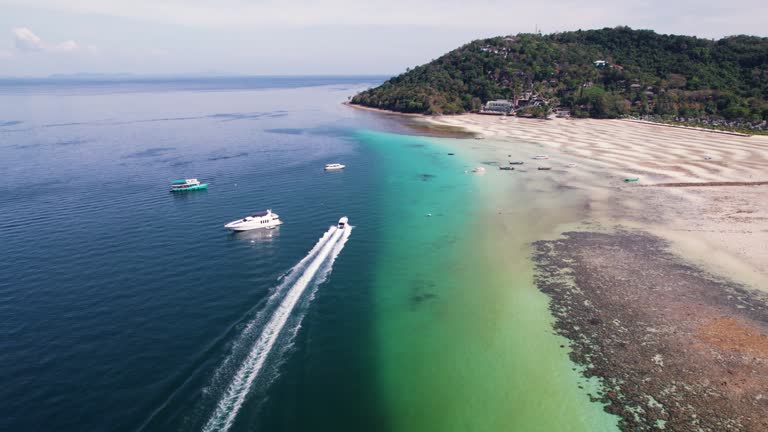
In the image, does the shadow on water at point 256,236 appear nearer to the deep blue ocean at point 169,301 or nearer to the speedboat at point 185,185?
the deep blue ocean at point 169,301

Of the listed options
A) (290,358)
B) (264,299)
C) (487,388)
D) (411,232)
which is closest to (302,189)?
(411,232)

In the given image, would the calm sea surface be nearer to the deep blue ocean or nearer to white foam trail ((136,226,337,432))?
the deep blue ocean

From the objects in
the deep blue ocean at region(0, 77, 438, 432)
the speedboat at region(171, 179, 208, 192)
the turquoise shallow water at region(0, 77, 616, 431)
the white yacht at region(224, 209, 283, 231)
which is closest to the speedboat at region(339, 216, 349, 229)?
the deep blue ocean at region(0, 77, 438, 432)

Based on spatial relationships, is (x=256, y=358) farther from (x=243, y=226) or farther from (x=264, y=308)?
(x=243, y=226)

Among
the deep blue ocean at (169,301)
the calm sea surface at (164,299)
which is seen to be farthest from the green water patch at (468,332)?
the calm sea surface at (164,299)

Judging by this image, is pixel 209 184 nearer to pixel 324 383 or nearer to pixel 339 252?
pixel 339 252
